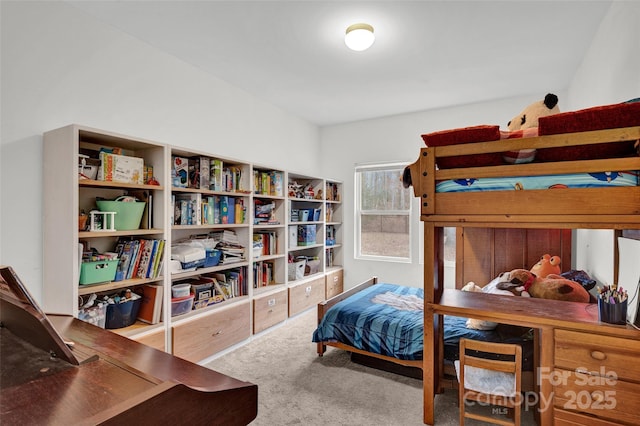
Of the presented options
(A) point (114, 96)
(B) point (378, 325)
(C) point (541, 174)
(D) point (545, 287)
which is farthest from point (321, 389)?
(A) point (114, 96)

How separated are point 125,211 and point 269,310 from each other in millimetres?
1765

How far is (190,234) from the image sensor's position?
300 centimetres

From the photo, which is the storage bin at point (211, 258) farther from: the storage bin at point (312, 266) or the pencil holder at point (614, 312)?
the pencil holder at point (614, 312)

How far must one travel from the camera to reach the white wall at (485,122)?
1.92 metres

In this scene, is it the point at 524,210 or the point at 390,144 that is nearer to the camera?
the point at 524,210

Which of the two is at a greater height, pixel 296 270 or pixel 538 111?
pixel 538 111

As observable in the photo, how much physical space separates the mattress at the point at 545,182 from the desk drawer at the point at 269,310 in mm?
2214

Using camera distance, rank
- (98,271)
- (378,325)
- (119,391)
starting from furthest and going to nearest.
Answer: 1. (378,325)
2. (98,271)
3. (119,391)

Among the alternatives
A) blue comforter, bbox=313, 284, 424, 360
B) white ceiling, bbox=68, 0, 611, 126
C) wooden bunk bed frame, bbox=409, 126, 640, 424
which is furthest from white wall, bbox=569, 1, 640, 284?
blue comforter, bbox=313, 284, 424, 360

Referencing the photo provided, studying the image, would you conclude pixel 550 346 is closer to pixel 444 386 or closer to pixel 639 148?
pixel 444 386

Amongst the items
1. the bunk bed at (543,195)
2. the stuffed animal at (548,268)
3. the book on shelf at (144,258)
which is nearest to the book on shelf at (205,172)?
the book on shelf at (144,258)

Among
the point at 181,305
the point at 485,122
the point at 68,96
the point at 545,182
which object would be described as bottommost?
the point at 181,305

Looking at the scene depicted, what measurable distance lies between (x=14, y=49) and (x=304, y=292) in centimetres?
328

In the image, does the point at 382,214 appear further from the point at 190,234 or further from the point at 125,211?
the point at 125,211
